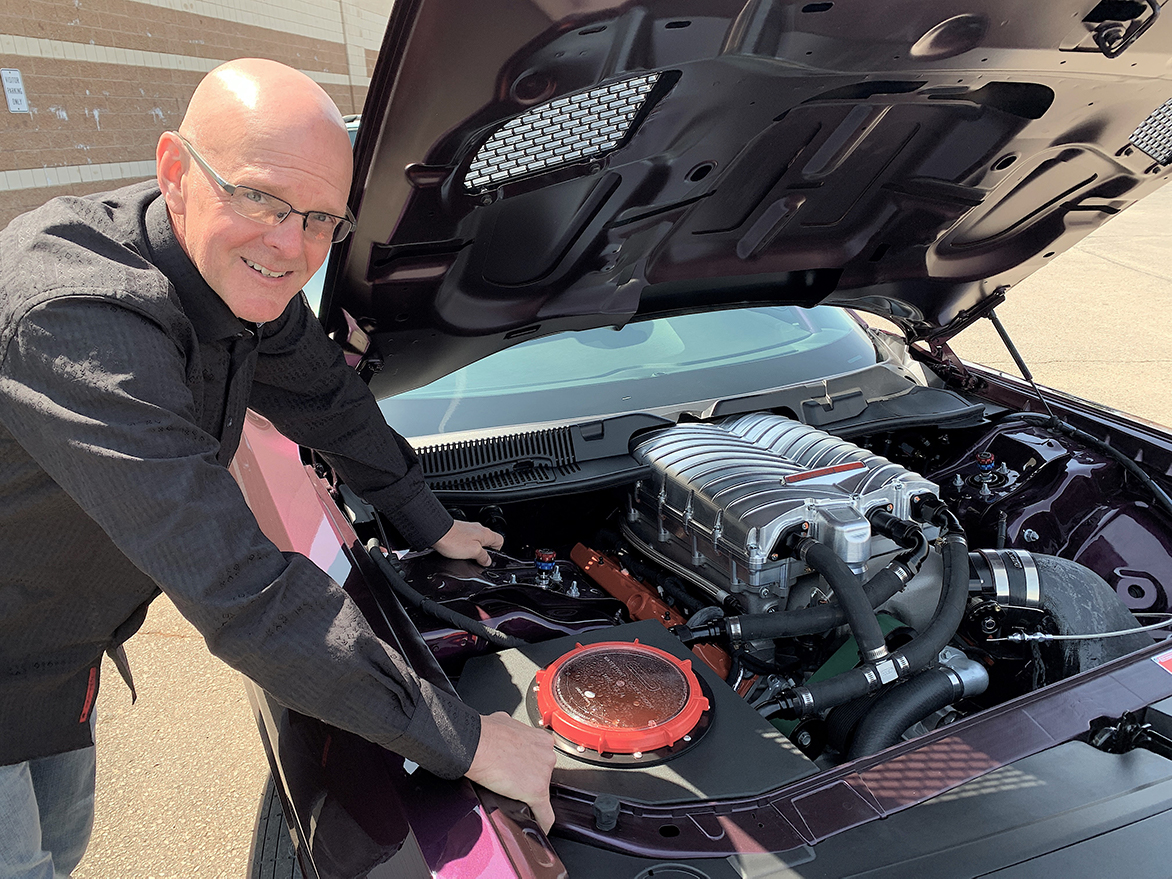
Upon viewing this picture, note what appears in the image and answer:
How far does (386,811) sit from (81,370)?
2.19 ft

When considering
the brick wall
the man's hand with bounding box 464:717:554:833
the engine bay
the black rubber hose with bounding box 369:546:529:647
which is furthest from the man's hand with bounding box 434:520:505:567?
the brick wall

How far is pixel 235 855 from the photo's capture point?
2002mm

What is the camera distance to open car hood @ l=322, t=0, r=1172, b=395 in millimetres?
1172

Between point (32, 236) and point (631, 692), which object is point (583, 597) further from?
point (32, 236)

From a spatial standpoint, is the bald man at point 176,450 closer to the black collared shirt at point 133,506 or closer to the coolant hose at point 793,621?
the black collared shirt at point 133,506

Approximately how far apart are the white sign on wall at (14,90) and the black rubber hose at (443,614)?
17.9 ft

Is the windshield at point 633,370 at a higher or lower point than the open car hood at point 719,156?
lower

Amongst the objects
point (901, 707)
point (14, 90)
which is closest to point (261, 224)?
point (901, 707)

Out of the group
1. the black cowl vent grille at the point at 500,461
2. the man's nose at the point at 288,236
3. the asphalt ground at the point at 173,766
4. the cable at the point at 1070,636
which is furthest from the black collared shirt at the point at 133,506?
the cable at the point at 1070,636

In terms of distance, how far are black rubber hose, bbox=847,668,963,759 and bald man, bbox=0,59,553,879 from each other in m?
0.55

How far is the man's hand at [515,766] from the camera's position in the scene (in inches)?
41.7

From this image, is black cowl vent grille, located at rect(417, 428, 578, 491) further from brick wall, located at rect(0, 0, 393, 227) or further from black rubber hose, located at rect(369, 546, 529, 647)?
brick wall, located at rect(0, 0, 393, 227)

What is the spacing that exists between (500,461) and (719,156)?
835 mm

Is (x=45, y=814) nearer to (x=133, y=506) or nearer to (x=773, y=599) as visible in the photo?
(x=133, y=506)
